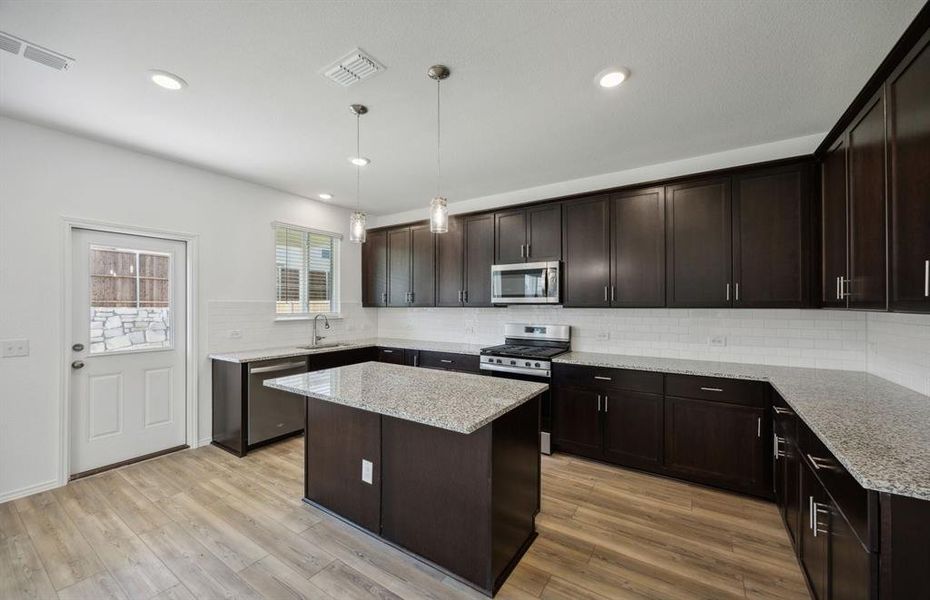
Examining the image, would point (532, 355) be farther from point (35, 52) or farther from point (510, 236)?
point (35, 52)

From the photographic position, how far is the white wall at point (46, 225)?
2.74m

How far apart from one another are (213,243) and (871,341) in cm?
579

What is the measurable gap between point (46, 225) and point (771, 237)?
5613 mm

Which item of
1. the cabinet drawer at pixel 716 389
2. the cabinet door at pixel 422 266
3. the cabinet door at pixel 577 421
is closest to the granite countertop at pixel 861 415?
the cabinet drawer at pixel 716 389

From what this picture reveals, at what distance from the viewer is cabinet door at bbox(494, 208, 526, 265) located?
4.12 meters

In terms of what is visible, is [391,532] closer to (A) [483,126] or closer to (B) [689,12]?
(A) [483,126]

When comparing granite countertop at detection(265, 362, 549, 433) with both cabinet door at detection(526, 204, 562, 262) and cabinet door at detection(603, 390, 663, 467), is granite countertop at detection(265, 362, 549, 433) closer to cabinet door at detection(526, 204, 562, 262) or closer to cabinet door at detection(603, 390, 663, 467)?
cabinet door at detection(603, 390, 663, 467)

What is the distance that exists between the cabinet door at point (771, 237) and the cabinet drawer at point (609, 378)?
92 centimetres

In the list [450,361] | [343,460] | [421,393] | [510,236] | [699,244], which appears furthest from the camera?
[450,361]

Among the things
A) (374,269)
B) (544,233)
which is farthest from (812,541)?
(374,269)

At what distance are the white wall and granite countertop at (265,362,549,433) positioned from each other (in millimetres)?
2107

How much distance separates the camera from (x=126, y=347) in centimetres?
337

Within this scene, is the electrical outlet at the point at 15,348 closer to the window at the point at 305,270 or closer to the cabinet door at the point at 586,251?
the window at the point at 305,270

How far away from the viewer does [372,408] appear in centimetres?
189
